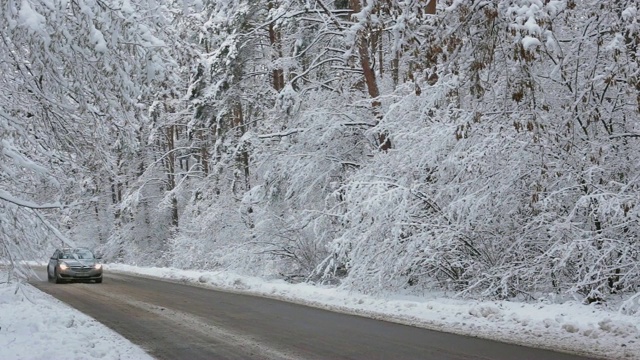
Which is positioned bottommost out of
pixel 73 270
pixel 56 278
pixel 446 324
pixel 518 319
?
pixel 56 278

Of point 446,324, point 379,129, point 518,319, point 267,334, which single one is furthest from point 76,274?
point 518,319

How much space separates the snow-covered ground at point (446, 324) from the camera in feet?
29.3

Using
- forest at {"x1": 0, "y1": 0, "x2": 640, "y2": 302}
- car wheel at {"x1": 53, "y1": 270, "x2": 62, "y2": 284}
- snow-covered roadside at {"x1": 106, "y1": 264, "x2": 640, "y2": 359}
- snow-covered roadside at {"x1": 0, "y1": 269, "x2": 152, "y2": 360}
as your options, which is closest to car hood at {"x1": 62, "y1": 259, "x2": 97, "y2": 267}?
car wheel at {"x1": 53, "y1": 270, "x2": 62, "y2": 284}

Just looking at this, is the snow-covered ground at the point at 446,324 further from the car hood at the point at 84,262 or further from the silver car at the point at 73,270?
the car hood at the point at 84,262

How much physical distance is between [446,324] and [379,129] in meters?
6.55

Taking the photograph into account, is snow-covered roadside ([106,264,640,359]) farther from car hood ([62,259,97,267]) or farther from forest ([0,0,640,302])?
car hood ([62,259,97,267])

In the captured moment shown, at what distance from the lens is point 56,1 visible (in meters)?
6.27

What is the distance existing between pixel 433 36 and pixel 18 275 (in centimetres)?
668

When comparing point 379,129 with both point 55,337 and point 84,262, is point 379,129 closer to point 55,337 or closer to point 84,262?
point 55,337

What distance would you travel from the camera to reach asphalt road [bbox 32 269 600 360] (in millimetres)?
8828

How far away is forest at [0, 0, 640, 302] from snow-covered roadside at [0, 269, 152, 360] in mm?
1448

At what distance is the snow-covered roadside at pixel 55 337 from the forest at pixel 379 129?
1448 millimetres

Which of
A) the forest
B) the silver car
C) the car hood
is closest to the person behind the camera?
the forest

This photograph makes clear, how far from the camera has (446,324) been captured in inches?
444
